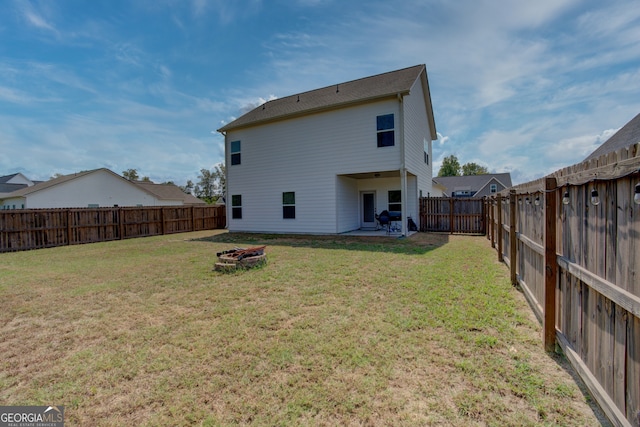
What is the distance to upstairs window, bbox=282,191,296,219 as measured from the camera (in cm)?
1348

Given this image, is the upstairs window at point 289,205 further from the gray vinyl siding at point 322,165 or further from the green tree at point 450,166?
the green tree at point 450,166

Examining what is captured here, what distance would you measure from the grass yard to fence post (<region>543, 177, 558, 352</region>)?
0.21 metres

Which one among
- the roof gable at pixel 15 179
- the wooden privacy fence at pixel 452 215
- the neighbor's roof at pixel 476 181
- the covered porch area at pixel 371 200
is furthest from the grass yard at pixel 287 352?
the roof gable at pixel 15 179

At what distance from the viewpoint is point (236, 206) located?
15.2 m

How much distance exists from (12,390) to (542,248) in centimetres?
533

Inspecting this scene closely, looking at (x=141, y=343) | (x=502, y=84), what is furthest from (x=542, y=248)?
(x=502, y=84)

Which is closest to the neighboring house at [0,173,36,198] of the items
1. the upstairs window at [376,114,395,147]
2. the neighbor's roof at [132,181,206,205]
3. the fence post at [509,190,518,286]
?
the neighbor's roof at [132,181,206,205]

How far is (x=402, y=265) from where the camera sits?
21.7ft

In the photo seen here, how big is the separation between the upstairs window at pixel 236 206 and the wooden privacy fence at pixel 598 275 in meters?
13.9

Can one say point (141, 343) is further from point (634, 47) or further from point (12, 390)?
point (634, 47)

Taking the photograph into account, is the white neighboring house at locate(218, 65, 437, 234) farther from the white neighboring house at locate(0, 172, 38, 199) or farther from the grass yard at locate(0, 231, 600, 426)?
the white neighboring house at locate(0, 172, 38, 199)

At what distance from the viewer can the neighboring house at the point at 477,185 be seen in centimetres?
3612

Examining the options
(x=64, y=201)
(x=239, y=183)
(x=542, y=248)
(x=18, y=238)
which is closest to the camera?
(x=542, y=248)

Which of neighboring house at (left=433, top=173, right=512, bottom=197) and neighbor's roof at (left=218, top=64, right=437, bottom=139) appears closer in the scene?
neighbor's roof at (left=218, top=64, right=437, bottom=139)
